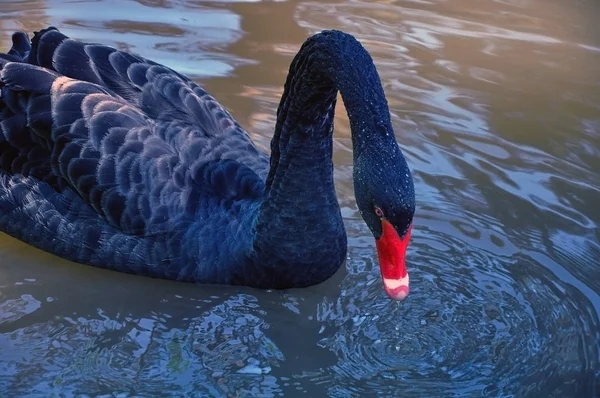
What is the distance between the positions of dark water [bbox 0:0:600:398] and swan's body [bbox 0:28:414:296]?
145 mm

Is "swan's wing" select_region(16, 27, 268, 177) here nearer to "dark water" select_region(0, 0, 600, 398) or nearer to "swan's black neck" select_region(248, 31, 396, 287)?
"swan's black neck" select_region(248, 31, 396, 287)

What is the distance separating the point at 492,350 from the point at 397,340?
372 mm

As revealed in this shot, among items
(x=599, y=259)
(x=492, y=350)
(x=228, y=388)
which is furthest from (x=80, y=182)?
(x=599, y=259)

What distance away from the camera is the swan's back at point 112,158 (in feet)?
13.2

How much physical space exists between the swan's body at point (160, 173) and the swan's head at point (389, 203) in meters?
0.59

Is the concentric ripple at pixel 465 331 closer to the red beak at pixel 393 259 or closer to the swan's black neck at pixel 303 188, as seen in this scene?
the swan's black neck at pixel 303 188

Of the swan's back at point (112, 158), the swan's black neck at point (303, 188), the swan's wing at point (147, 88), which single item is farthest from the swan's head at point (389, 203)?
the swan's wing at point (147, 88)

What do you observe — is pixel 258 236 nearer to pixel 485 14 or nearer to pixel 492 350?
pixel 492 350

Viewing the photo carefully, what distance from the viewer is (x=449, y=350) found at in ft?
11.9

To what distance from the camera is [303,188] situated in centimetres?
388

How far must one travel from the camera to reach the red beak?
317 cm

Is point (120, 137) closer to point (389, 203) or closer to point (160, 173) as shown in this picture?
point (160, 173)

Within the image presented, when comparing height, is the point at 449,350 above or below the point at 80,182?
below

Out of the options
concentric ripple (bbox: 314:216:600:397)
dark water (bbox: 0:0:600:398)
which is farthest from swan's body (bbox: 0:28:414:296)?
concentric ripple (bbox: 314:216:600:397)
